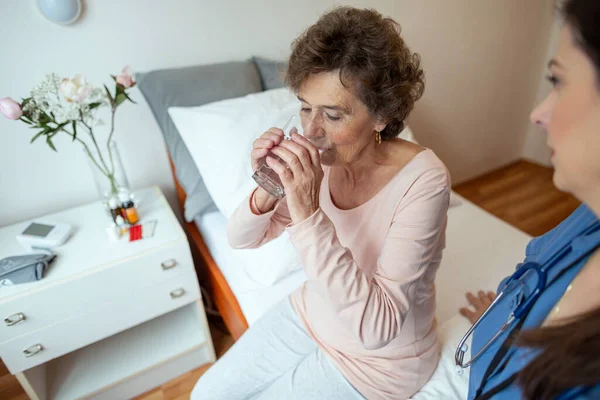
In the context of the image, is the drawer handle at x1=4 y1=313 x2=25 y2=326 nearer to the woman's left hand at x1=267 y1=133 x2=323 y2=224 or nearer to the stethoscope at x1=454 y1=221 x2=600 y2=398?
the woman's left hand at x1=267 y1=133 x2=323 y2=224

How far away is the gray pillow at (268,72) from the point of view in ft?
5.18

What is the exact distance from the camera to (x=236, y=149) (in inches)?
52.3

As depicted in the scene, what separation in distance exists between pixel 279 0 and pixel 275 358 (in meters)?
1.44

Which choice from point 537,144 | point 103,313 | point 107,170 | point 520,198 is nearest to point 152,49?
point 107,170

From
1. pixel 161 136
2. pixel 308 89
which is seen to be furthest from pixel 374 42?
pixel 161 136

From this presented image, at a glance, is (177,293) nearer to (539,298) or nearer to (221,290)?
(221,290)

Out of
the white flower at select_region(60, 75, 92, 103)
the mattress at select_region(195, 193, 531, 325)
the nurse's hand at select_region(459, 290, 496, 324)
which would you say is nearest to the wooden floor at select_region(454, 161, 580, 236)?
the mattress at select_region(195, 193, 531, 325)

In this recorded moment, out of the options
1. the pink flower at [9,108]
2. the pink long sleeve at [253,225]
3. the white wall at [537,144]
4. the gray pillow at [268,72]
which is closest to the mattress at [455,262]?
the pink long sleeve at [253,225]

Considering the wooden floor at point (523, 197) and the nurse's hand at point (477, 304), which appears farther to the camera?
the wooden floor at point (523, 197)

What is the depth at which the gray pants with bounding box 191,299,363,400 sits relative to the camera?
3.11 ft

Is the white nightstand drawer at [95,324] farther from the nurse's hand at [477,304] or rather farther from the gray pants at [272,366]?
the nurse's hand at [477,304]

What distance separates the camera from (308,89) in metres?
A: 0.85

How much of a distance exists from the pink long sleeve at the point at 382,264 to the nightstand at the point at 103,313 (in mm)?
688

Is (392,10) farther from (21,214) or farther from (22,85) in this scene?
(21,214)
